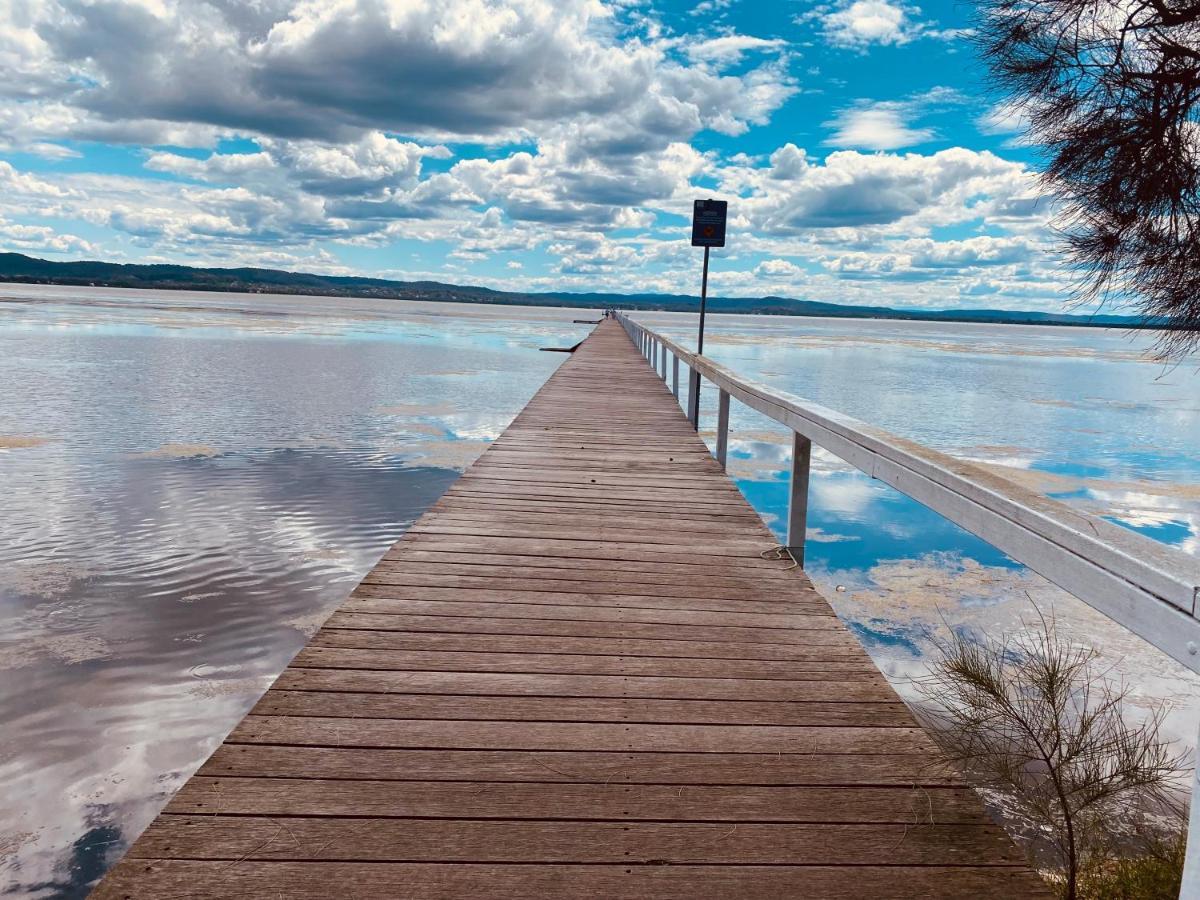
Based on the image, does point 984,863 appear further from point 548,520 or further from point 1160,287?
point 1160,287

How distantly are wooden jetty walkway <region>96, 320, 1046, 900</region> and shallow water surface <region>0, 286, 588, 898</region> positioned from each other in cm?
134

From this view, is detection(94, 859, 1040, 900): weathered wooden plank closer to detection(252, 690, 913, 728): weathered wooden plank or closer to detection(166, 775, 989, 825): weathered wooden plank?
detection(166, 775, 989, 825): weathered wooden plank

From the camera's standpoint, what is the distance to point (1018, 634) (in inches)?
230

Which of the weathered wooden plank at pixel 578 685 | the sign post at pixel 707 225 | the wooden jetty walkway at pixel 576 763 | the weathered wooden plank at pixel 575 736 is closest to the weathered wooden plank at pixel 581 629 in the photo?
the wooden jetty walkway at pixel 576 763

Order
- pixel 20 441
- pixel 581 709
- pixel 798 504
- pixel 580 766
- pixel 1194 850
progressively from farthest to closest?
pixel 20 441 → pixel 798 504 → pixel 581 709 → pixel 580 766 → pixel 1194 850

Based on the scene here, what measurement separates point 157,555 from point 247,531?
2.76 ft

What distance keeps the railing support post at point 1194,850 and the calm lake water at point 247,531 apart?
10.8 ft

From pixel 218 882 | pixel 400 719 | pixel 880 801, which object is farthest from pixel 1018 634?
pixel 218 882

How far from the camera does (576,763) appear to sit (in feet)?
7.64

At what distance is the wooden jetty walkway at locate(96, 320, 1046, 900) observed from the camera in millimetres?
1892

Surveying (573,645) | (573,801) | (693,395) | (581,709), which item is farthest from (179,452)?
(573,801)

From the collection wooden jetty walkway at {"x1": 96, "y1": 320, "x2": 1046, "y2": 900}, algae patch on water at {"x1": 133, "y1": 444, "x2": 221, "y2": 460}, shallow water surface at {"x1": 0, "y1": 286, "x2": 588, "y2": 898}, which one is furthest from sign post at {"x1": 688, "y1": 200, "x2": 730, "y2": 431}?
wooden jetty walkway at {"x1": 96, "y1": 320, "x2": 1046, "y2": 900}

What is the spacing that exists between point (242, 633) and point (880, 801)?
14.0ft

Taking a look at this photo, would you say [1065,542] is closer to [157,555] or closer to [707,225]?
[157,555]
